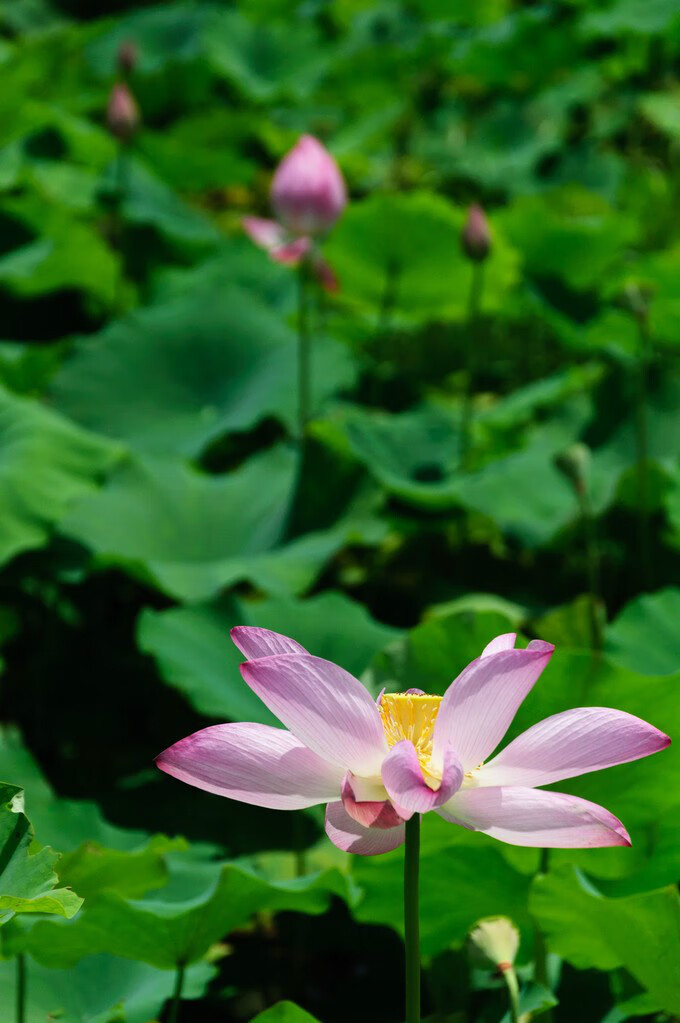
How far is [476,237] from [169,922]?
1270 millimetres

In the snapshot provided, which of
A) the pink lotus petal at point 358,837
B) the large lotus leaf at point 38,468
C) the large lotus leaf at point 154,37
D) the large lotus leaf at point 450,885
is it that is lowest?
the large lotus leaf at point 154,37

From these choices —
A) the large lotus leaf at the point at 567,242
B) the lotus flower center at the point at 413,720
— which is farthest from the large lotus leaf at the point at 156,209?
the lotus flower center at the point at 413,720

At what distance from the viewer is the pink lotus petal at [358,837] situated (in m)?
0.54

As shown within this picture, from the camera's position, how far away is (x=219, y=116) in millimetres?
3615

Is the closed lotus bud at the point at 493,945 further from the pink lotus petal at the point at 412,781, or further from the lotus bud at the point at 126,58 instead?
the lotus bud at the point at 126,58

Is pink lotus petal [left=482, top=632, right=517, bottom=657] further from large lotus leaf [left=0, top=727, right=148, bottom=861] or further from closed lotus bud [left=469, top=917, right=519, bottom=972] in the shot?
large lotus leaf [left=0, top=727, right=148, bottom=861]

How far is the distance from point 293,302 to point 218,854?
1.40 meters

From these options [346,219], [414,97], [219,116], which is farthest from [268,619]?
[414,97]

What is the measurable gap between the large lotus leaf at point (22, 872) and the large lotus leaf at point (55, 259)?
167 cm

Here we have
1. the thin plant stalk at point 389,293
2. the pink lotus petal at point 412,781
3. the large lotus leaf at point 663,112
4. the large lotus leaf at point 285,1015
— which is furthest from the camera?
the large lotus leaf at point 663,112

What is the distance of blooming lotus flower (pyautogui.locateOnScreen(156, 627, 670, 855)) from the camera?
52 centimetres

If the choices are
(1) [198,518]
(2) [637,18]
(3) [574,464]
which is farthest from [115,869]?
(2) [637,18]

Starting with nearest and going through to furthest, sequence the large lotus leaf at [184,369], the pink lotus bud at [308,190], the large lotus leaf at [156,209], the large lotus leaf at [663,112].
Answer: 1. the pink lotus bud at [308,190]
2. the large lotus leaf at [184,369]
3. the large lotus leaf at [156,209]
4. the large lotus leaf at [663,112]

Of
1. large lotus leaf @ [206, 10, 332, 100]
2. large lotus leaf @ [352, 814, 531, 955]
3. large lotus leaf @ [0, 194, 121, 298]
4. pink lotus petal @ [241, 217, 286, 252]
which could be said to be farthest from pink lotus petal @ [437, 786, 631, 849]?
large lotus leaf @ [206, 10, 332, 100]
